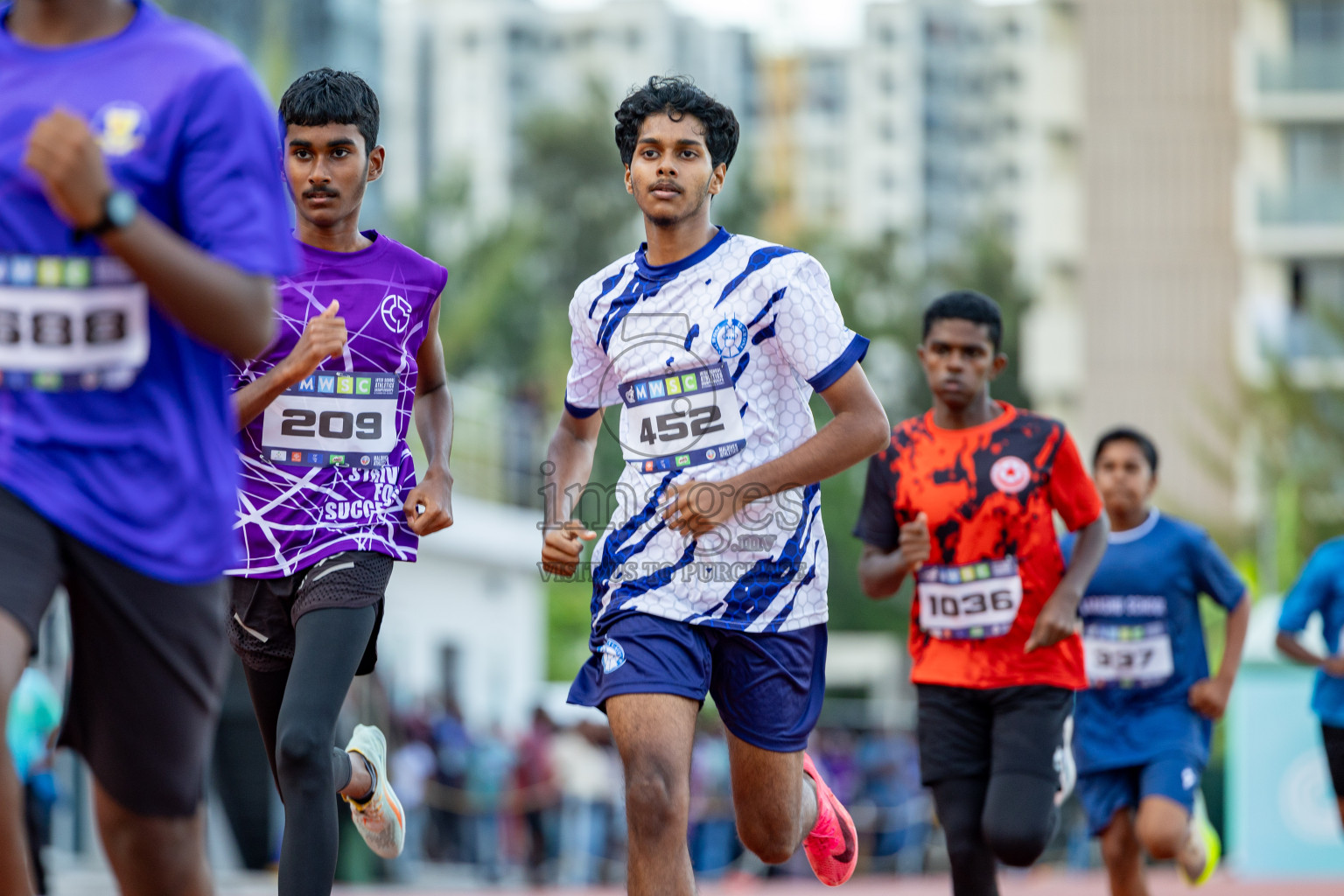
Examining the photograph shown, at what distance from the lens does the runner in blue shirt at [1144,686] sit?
858 centimetres

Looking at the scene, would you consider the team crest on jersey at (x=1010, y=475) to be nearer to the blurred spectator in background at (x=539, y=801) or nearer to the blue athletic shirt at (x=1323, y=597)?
the blue athletic shirt at (x=1323, y=597)

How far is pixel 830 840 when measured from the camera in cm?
668

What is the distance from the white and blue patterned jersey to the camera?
566cm

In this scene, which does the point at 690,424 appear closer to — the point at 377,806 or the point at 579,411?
the point at 579,411

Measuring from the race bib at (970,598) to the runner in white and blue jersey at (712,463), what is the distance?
1.34 meters

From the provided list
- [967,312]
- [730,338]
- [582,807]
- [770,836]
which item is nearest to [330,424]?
[730,338]

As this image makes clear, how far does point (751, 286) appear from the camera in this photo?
5.76m

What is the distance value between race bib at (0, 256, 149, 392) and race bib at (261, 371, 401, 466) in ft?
7.50

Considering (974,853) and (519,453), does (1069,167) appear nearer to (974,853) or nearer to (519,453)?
(519,453)

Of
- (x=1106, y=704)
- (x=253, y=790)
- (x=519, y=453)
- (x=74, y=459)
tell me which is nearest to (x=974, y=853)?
(x=1106, y=704)

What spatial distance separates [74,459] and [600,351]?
267cm

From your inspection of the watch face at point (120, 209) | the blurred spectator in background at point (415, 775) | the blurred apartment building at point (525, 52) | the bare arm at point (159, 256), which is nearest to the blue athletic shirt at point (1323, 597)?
the bare arm at point (159, 256)

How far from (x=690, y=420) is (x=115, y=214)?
260 centimetres

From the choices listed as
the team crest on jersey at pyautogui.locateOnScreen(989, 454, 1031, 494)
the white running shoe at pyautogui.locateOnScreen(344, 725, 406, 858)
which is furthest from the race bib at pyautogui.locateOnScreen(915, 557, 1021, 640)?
the white running shoe at pyautogui.locateOnScreen(344, 725, 406, 858)
